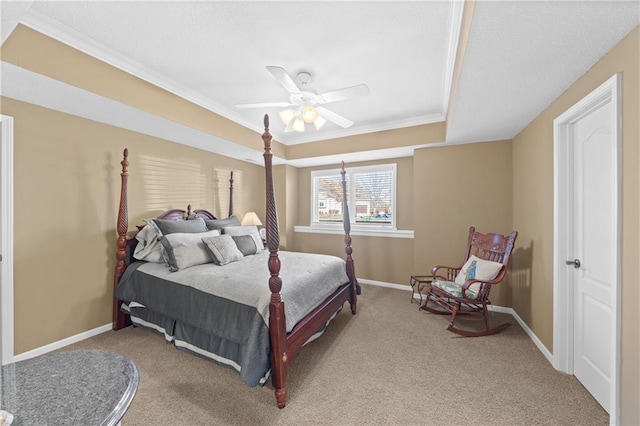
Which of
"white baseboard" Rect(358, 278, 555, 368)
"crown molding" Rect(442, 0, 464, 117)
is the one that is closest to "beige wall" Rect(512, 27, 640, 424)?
"white baseboard" Rect(358, 278, 555, 368)

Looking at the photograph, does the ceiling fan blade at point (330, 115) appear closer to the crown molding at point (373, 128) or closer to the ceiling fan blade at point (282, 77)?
the ceiling fan blade at point (282, 77)

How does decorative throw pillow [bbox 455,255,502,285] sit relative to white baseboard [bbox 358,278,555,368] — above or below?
above

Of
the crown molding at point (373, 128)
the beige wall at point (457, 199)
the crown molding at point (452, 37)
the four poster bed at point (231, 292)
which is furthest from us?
the crown molding at point (373, 128)

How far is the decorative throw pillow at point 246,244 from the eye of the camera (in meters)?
3.29

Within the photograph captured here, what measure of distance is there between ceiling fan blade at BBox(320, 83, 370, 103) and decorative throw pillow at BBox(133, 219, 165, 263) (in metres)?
2.39

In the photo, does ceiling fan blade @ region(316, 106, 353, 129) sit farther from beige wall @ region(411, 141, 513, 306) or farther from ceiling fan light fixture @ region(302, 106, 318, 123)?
beige wall @ region(411, 141, 513, 306)

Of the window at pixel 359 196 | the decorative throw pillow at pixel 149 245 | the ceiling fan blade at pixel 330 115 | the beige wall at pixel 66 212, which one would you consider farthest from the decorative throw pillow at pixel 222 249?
the window at pixel 359 196

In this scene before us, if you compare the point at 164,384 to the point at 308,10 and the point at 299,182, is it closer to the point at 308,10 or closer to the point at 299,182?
the point at 308,10

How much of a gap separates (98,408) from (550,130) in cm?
343

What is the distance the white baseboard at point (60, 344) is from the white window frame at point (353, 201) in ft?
11.2

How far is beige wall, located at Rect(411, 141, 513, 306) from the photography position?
3.40m

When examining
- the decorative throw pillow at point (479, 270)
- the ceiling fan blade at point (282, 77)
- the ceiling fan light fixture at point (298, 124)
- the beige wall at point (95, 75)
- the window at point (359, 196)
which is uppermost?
the beige wall at point (95, 75)

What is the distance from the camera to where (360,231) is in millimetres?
4645

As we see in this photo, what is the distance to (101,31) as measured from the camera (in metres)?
1.91
